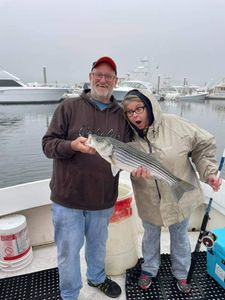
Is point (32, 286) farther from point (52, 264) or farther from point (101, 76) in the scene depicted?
point (101, 76)

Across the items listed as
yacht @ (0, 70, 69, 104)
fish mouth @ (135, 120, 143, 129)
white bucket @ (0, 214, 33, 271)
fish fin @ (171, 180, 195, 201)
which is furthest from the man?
yacht @ (0, 70, 69, 104)

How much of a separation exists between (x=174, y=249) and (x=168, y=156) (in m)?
1.03

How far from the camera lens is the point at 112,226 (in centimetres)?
271

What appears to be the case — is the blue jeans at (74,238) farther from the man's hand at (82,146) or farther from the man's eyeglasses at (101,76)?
the man's eyeglasses at (101,76)

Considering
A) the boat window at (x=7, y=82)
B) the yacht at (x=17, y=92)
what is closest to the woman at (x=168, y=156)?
the yacht at (x=17, y=92)

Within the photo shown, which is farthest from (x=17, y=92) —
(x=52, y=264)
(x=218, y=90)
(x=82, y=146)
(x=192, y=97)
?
(x=218, y=90)

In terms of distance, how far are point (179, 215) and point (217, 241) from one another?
2.19ft

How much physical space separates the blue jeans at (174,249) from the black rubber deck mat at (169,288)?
13cm

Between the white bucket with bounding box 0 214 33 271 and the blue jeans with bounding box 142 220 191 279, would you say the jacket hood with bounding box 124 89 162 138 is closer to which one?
the blue jeans with bounding box 142 220 191 279

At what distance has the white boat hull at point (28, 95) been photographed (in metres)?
34.7

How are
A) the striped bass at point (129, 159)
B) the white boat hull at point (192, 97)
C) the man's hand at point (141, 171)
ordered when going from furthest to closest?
the white boat hull at point (192, 97)
the man's hand at point (141, 171)
the striped bass at point (129, 159)

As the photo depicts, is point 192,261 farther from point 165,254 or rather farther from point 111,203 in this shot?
point 111,203

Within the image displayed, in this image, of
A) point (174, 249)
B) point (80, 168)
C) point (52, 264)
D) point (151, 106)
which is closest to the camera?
point (80, 168)

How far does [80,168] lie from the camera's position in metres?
2.04
